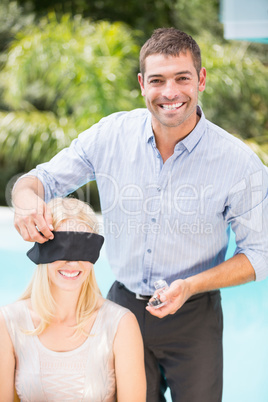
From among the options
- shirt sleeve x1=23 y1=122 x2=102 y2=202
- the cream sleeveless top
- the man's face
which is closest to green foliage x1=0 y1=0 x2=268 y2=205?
shirt sleeve x1=23 y1=122 x2=102 y2=202

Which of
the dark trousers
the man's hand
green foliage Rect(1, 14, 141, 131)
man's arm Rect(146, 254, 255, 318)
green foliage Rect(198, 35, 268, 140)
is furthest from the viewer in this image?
green foliage Rect(198, 35, 268, 140)

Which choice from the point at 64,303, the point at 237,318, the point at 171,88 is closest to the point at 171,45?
the point at 171,88

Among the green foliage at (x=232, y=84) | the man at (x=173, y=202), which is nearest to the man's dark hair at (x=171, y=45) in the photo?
the man at (x=173, y=202)

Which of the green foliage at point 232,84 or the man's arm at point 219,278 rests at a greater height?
the green foliage at point 232,84

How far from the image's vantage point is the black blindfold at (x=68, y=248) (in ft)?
5.91

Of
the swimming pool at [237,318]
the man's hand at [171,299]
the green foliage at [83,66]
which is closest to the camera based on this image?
the man's hand at [171,299]

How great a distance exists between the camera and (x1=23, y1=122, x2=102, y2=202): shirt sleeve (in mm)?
2105

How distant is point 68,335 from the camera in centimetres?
187

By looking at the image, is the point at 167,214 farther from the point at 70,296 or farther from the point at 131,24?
the point at 131,24

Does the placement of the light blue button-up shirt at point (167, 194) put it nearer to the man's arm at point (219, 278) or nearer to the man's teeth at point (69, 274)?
the man's arm at point (219, 278)

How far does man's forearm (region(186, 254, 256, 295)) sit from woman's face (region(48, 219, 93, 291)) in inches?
14.7

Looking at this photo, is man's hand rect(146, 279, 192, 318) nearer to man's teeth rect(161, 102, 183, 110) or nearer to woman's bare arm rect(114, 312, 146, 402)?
woman's bare arm rect(114, 312, 146, 402)

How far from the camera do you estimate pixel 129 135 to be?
210 centimetres

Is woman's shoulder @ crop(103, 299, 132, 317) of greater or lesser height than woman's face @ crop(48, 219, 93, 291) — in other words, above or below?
below
